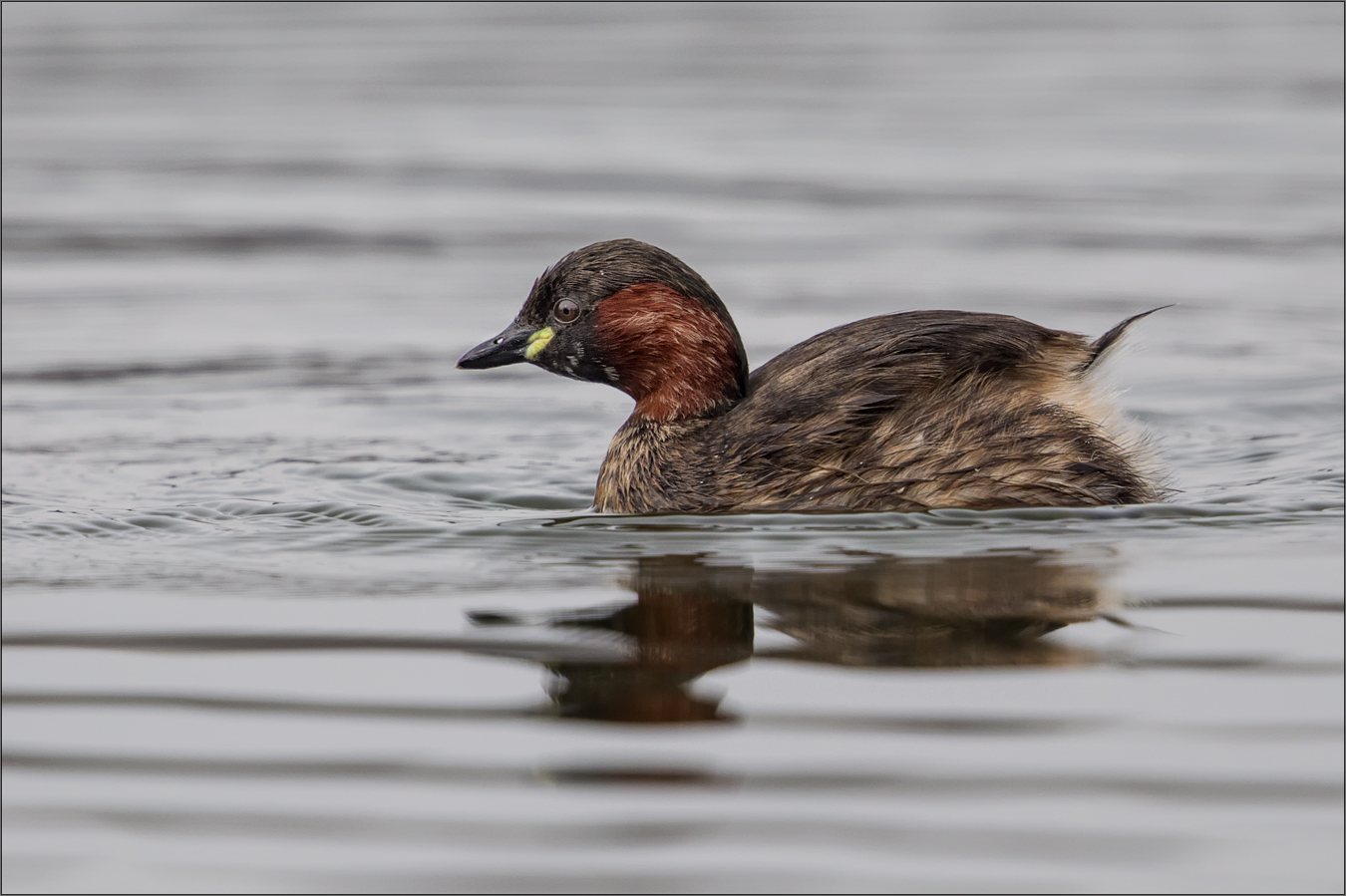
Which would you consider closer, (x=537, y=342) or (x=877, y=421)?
(x=877, y=421)

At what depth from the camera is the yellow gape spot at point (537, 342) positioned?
6.81 m

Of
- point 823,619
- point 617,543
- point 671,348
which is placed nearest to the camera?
point 823,619

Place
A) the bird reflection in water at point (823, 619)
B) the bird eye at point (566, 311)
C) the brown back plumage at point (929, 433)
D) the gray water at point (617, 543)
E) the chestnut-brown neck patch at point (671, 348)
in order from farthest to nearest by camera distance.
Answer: the bird eye at point (566, 311) → the chestnut-brown neck patch at point (671, 348) → the brown back plumage at point (929, 433) → the bird reflection in water at point (823, 619) → the gray water at point (617, 543)

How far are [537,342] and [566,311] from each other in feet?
0.51

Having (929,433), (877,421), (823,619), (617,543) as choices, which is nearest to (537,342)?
(617,543)

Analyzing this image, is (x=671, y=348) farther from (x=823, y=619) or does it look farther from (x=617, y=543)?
(x=823, y=619)

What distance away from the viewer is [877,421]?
20.5 feet

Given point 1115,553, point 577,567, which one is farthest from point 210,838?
point 1115,553

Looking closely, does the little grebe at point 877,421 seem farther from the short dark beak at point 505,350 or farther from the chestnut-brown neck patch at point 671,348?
the short dark beak at point 505,350

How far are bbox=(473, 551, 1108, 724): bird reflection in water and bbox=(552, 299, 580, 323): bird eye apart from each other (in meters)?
1.24

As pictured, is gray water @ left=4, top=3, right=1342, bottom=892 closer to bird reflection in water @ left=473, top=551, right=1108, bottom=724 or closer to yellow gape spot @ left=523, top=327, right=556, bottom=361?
bird reflection in water @ left=473, top=551, right=1108, bottom=724

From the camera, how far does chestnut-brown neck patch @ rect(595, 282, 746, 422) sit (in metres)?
6.60

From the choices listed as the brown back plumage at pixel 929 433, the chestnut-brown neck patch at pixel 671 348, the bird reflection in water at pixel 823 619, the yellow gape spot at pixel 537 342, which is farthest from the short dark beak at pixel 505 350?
the bird reflection in water at pixel 823 619

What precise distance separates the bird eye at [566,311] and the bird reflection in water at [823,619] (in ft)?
4.08
